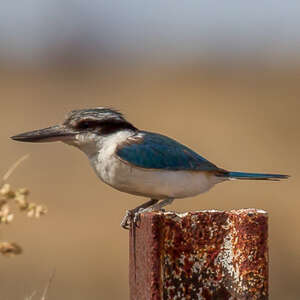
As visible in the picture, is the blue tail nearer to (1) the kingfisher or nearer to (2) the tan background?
(1) the kingfisher

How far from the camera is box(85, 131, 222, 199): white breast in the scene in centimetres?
569

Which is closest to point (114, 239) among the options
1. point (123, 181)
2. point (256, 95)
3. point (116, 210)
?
point (116, 210)

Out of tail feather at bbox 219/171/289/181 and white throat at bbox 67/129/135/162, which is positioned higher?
white throat at bbox 67/129/135/162

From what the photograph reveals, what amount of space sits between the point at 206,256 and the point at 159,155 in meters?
1.97

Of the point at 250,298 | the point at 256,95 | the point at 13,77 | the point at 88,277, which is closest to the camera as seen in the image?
the point at 250,298

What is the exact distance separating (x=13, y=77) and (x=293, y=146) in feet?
28.3

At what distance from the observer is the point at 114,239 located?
1181 cm

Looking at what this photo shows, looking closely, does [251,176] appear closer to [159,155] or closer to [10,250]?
[159,155]

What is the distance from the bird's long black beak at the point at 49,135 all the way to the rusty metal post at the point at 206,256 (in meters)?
2.06

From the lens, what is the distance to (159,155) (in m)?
5.93

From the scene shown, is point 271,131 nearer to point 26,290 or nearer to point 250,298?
point 26,290

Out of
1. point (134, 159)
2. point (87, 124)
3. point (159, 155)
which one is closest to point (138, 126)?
point (87, 124)

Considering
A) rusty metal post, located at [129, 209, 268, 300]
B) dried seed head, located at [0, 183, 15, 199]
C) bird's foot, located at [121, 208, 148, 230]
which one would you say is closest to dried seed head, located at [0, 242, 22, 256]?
dried seed head, located at [0, 183, 15, 199]

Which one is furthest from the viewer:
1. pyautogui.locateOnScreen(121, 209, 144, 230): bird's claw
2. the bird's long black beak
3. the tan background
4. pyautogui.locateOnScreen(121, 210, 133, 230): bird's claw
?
the tan background
